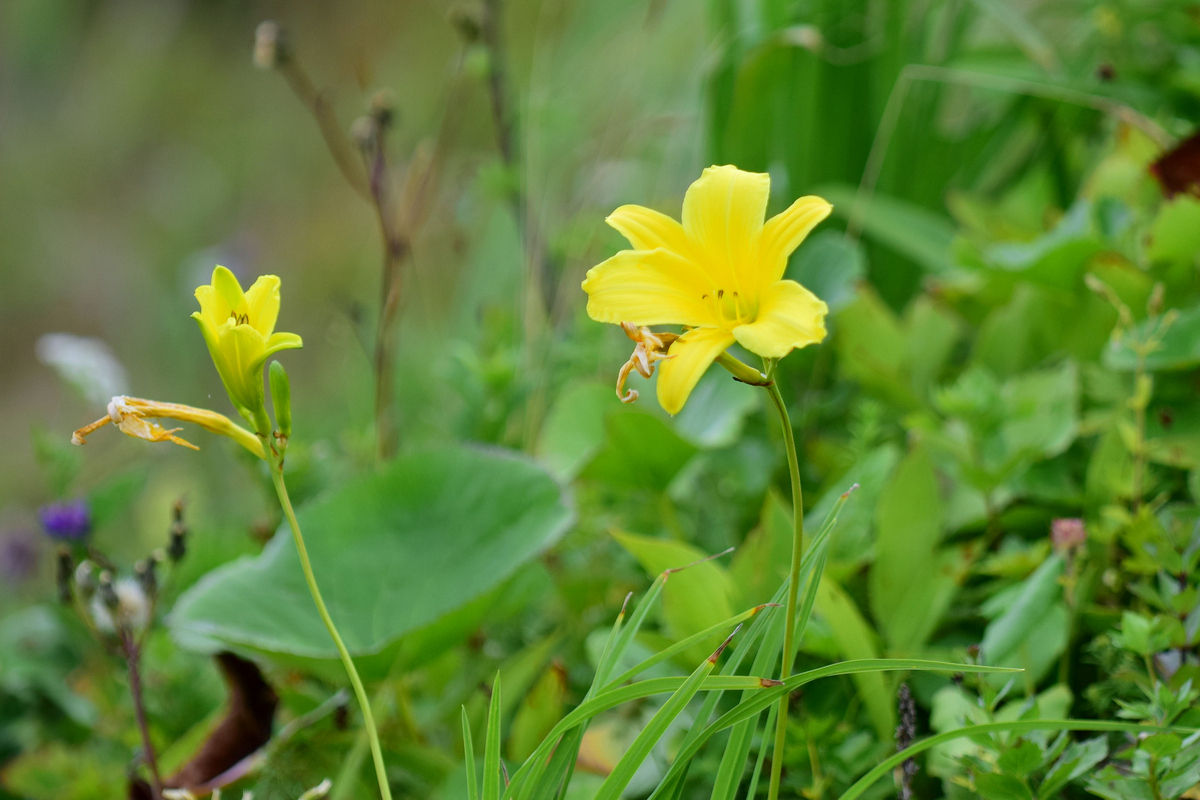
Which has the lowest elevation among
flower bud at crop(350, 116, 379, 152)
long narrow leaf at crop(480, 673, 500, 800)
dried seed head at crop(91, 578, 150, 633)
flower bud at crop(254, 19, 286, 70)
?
dried seed head at crop(91, 578, 150, 633)

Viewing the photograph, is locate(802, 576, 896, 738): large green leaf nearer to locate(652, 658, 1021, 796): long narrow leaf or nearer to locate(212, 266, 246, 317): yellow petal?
locate(652, 658, 1021, 796): long narrow leaf

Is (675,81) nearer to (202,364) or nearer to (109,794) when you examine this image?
(202,364)

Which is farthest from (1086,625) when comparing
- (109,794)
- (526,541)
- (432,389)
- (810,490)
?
(432,389)

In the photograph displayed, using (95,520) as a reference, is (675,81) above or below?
above

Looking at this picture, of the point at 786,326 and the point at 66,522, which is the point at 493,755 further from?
the point at 66,522

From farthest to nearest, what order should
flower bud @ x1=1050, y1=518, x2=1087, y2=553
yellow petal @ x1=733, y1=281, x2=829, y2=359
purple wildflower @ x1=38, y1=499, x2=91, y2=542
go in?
purple wildflower @ x1=38, y1=499, x2=91, y2=542 < flower bud @ x1=1050, y1=518, x2=1087, y2=553 < yellow petal @ x1=733, y1=281, x2=829, y2=359

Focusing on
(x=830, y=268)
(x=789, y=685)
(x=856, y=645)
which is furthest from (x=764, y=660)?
(x=830, y=268)

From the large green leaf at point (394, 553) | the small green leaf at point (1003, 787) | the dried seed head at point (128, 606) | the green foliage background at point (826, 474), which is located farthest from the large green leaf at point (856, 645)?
the dried seed head at point (128, 606)

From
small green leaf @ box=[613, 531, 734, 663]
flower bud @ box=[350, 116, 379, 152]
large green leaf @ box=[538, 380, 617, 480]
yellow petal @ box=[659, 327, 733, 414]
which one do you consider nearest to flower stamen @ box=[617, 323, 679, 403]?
yellow petal @ box=[659, 327, 733, 414]
